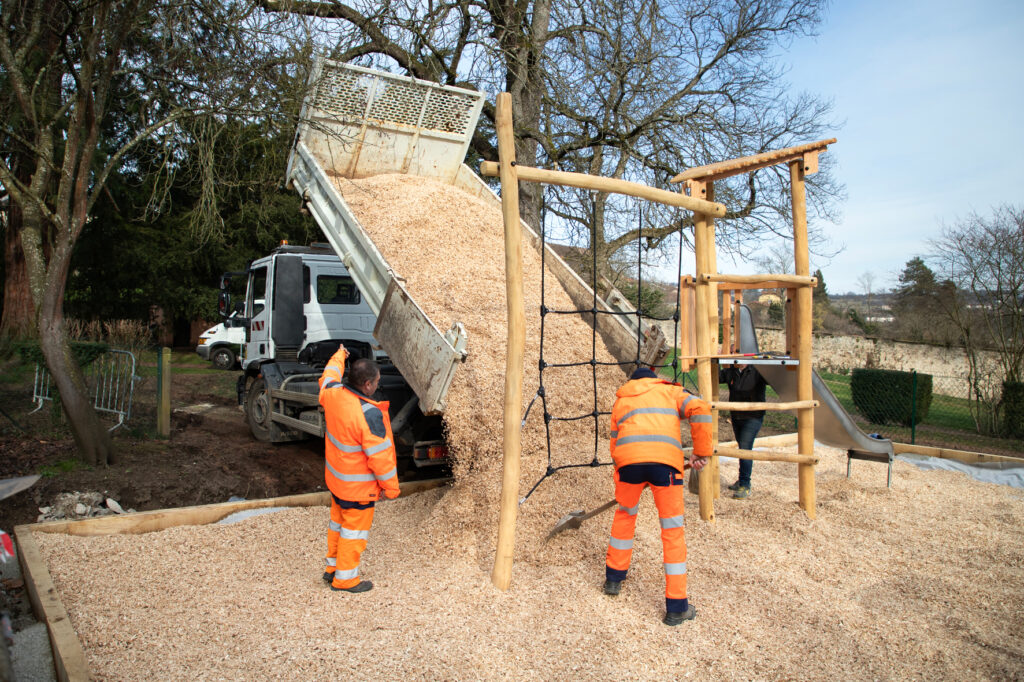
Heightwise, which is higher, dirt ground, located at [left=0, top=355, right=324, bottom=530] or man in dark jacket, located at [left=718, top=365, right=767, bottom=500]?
man in dark jacket, located at [left=718, top=365, right=767, bottom=500]

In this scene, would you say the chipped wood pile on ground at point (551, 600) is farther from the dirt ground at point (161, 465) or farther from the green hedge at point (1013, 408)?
the green hedge at point (1013, 408)

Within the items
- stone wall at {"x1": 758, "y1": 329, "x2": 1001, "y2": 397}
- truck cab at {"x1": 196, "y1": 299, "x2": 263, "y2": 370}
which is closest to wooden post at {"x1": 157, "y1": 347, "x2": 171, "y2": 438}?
truck cab at {"x1": 196, "y1": 299, "x2": 263, "y2": 370}

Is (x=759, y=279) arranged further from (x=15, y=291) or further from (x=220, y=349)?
(x=15, y=291)

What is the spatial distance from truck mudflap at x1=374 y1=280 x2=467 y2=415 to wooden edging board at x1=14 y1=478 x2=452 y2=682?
1.26m

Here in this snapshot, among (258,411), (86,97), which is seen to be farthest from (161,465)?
(86,97)

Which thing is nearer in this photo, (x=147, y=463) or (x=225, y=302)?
(x=147, y=463)

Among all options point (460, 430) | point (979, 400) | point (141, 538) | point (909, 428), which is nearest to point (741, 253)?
point (909, 428)

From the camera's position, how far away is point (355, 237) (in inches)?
218

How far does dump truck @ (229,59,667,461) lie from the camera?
5184mm

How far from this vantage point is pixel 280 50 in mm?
7008

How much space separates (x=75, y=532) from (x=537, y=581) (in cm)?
312

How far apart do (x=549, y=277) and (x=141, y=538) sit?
3.63m

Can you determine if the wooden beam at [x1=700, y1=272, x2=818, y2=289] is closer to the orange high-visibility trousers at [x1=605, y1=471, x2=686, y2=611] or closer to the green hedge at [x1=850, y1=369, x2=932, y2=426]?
the orange high-visibility trousers at [x1=605, y1=471, x2=686, y2=611]

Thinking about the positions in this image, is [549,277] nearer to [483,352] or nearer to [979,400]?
[483,352]
